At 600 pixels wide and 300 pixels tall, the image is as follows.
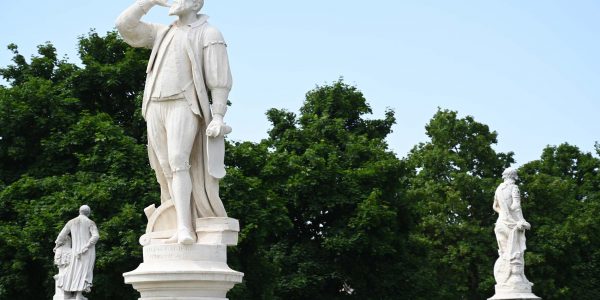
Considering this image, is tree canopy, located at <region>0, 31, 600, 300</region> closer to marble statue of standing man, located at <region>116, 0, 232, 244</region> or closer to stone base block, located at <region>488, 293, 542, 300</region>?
stone base block, located at <region>488, 293, 542, 300</region>

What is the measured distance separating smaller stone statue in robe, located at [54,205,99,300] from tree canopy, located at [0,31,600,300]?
15.8 ft

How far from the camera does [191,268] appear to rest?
10.4m

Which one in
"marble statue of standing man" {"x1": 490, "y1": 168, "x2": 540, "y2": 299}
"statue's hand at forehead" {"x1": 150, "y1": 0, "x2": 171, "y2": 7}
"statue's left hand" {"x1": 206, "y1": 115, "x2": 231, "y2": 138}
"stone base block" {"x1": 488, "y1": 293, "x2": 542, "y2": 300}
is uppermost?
"marble statue of standing man" {"x1": 490, "y1": 168, "x2": 540, "y2": 299}

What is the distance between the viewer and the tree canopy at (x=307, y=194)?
91.9 feet

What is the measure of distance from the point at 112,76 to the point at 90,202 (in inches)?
228

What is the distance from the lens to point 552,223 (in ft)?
150

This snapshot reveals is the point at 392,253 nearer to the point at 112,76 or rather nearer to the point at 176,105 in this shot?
the point at 112,76

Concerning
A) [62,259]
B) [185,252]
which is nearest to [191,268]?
[185,252]

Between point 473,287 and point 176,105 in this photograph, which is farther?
point 473,287

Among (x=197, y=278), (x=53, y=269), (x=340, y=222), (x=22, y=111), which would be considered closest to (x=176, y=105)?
(x=197, y=278)

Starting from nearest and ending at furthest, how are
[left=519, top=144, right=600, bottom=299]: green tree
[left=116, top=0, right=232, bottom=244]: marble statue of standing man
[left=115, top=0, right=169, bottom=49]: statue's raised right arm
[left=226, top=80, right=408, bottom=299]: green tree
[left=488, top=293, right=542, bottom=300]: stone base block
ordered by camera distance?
[left=116, top=0, right=232, bottom=244]: marble statue of standing man
[left=115, top=0, right=169, bottom=49]: statue's raised right arm
[left=488, top=293, right=542, bottom=300]: stone base block
[left=226, top=80, right=408, bottom=299]: green tree
[left=519, top=144, right=600, bottom=299]: green tree

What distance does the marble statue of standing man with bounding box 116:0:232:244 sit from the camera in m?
10.8

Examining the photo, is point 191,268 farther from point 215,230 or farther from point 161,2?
point 161,2

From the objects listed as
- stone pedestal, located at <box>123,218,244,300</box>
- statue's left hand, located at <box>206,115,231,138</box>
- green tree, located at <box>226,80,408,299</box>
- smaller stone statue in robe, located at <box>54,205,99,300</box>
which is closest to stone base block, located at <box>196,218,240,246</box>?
stone pedestal, located at <box>123,218,244,300</box>
